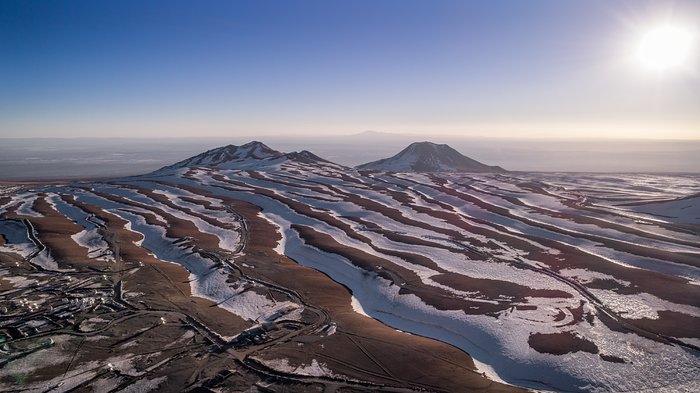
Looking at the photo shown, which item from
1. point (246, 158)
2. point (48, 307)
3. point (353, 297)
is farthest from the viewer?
point (246, 158)

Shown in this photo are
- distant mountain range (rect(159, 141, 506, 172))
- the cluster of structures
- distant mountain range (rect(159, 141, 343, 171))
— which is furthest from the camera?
distant mountain range (rect(159, 141, 506, 172))

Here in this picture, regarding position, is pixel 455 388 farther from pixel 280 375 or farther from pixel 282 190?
pixel 282 190

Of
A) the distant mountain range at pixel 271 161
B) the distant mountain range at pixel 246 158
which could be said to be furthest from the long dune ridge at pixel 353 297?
the distant mountain range at pixel 271 161

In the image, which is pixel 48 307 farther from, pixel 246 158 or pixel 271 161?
pixel 246 158

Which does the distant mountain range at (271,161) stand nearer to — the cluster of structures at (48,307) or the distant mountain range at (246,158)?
the distant mountain range at (246,158)

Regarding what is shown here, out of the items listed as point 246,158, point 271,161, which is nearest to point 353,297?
point 271,161

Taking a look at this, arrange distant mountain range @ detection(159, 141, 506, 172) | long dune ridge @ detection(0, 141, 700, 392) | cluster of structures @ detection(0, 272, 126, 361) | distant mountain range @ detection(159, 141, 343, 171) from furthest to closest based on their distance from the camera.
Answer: distant mountain range @ detection(159, 141, 506, 172)
distant mountain range @ detection(159, 141, 343, 171)
cluster of structures @ detection(0, 272, 126, 361)
long dune ridge @ detection(0, 141, 700, 392)

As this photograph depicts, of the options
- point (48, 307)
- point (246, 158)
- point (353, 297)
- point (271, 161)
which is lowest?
point (353, 297)

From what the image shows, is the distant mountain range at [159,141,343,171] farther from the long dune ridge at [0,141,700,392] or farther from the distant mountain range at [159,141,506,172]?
the long dune ridge at [0,141,700,392]

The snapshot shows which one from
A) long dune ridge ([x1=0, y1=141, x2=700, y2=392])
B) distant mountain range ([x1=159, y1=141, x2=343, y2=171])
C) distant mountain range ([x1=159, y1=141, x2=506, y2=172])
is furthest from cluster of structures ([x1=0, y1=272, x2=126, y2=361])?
distant mountain range ([x1=159, y1=141, x2=343, y2=171])
